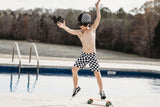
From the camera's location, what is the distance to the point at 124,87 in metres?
7.59

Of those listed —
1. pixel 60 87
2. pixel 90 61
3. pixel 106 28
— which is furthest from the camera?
pixel 106 28

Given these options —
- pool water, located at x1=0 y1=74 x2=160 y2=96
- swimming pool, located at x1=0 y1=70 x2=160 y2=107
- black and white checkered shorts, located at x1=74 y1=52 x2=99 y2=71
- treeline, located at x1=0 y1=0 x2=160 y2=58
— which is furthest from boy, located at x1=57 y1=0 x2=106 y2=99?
treeline, located at x1=0 y1=0 x2=160 y2=58

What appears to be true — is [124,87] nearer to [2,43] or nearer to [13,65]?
[13,65]

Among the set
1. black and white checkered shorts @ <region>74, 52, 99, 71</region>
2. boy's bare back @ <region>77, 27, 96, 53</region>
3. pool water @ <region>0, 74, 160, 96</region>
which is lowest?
pool water @ <region>0, 74, 160, 96</region>

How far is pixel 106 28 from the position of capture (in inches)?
968

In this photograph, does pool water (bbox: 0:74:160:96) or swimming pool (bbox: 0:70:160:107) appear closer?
swimming pool (bbox: 0:70:160:107)

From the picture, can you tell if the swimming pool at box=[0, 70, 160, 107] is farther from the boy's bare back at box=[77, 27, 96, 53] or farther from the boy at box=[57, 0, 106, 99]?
the boy's bare back at box=[77, 27, 96, 53]

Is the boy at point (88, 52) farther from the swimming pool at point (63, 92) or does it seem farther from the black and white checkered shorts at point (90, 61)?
the swimming pool at point (63, 92)

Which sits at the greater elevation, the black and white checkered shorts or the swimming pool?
the black and white checkered shorts

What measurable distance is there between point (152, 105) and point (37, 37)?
20862mm

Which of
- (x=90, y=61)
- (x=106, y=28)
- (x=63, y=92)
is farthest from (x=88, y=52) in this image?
(x=106, y=28)

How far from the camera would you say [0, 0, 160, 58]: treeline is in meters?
22.0

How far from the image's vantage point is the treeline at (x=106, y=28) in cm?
2195

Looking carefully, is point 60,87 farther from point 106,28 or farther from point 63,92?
point 106,28
